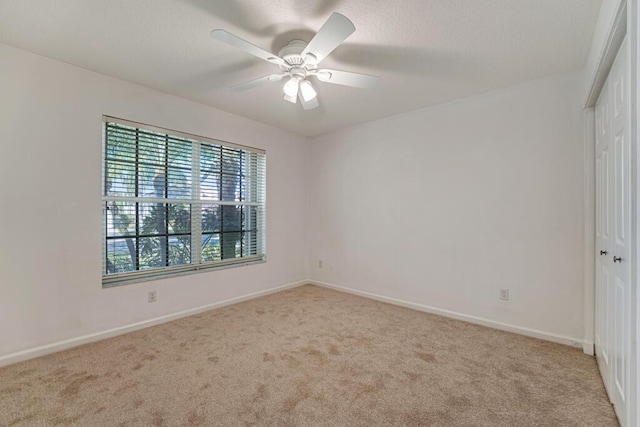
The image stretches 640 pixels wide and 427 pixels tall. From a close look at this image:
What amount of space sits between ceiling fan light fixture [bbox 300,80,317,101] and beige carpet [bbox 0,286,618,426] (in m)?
2.11

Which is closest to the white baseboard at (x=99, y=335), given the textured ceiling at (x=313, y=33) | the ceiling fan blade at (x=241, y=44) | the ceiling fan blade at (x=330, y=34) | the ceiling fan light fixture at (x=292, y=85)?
the textured ceiling at (x=313, y=33)

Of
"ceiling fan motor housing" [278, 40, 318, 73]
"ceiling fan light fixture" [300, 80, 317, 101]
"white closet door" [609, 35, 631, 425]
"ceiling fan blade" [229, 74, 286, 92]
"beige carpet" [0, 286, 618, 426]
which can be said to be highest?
"ceiling fan motor housing" [278, 40, 318, 73]

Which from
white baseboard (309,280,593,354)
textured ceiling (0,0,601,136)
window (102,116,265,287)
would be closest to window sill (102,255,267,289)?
window (102,116,265,287)

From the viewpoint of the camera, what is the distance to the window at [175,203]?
2.80 m

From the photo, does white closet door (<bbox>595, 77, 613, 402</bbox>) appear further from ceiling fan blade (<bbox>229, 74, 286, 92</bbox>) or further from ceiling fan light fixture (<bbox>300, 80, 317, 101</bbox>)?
ceiling fan blade (<bbox>229, 74, 286, 92</bbox>)

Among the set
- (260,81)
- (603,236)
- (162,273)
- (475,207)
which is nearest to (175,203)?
(162,273)

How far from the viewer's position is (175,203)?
3.21 meters

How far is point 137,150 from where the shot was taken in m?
2.92

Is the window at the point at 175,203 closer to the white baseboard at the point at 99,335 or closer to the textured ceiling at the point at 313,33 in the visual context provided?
the white baseboard at the point at 99,335

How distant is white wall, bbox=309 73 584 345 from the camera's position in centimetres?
255

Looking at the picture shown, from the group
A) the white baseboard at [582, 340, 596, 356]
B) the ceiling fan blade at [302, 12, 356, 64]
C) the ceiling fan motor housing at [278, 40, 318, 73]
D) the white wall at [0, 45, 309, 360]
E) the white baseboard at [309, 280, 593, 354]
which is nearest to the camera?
the ceiling fan blade at [302, 12, 356, 64]

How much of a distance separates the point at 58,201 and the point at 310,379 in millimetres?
2498

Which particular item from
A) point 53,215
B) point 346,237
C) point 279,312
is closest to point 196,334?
point 279,312

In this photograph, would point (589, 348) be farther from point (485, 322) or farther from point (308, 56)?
point (308, 56)
